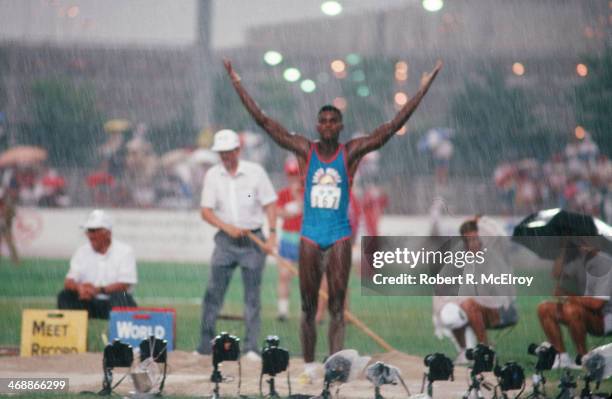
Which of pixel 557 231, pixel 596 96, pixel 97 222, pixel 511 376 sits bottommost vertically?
pixel 511 376

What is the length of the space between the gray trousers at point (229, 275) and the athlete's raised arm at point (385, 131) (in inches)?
99.4

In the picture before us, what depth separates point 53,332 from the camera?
1063 centimetres

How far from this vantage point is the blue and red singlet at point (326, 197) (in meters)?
9.09

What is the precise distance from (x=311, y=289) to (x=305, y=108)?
1132 inches

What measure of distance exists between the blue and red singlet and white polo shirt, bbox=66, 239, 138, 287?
9.46 ft

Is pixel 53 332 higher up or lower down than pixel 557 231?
lower down

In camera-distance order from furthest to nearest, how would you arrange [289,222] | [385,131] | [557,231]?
[289,222] → [557,231] → [385,131]

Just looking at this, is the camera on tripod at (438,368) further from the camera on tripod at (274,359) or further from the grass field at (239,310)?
the grass field at (239,310)

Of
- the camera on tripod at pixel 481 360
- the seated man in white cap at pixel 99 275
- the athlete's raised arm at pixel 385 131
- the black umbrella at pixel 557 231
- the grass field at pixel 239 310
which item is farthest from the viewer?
the grass field at pixel 239 310

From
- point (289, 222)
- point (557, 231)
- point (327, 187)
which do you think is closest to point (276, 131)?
point (327, 187)

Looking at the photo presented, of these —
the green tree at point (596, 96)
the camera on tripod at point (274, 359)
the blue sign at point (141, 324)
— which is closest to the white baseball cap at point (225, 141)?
the blue sign at point (141, 324)

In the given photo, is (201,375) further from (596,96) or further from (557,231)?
(596,96)

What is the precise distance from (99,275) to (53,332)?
1021 millimetres

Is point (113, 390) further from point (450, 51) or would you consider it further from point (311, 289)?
point (450, 51)
